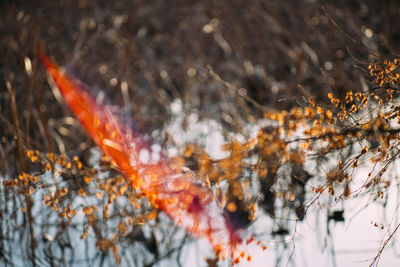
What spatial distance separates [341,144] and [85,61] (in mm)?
4198

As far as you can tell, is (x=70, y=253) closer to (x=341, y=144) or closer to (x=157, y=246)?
(x=157, y=246)

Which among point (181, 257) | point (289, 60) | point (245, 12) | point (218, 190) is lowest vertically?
point (181, 257)

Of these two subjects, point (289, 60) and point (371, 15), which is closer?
point (371, 15)

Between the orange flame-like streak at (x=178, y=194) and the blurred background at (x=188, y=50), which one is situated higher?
the blurred background at (x=188, y=50)

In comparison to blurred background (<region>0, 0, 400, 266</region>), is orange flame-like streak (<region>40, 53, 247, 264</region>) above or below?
below

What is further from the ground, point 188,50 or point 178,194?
point 188,50

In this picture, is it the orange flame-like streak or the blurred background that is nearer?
the orange flame-like streak

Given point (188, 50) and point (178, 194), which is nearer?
point (178, 194)

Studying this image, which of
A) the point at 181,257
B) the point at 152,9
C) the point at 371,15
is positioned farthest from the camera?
the point at 152,9

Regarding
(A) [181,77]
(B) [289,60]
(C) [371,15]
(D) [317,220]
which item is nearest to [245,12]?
(B) [289,60]

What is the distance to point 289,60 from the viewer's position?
4594mm

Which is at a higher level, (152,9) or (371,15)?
(152,9)

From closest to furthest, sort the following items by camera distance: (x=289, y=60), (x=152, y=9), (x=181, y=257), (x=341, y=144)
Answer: (x=341, y=144) < (x=181, y=257) < (x=289, y=60) < (x=152, y=9)

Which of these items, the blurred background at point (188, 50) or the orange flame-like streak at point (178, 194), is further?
the blurred background at point (188, 50)
